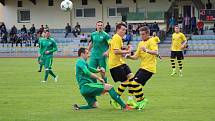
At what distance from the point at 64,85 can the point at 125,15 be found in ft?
118

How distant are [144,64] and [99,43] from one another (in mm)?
4699

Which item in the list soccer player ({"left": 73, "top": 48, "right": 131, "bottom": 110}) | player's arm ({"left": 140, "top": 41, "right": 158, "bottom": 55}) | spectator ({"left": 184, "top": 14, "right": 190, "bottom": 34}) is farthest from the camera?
spectator ({"left": 184, "top": 14, "right": 190, "bottom": 34})

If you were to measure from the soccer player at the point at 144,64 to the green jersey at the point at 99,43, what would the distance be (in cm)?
439

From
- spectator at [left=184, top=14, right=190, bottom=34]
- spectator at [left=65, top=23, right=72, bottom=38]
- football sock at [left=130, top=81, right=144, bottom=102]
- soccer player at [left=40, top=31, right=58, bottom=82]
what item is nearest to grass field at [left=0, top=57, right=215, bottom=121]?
football sock at [left=130, top=81, right=144, bottom=102]

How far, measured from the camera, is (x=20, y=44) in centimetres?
5338

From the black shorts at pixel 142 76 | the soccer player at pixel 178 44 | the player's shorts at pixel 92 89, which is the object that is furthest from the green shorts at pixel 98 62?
the soccer player at pixel 178 44

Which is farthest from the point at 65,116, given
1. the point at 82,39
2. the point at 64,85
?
the point at 82,39

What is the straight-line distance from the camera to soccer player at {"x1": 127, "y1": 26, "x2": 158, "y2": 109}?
1327 centimetres

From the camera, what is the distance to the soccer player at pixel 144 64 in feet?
43.5

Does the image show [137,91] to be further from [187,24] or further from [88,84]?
[187,24]

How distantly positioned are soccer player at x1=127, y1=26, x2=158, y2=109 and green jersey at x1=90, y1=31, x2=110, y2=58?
4.39 metres

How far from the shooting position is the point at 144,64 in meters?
13.6

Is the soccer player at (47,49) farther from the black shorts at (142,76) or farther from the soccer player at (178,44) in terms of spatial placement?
the black shorts at (142,76)

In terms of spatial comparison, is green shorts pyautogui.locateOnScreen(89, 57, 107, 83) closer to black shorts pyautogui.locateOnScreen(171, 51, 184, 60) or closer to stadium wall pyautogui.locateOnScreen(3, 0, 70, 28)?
black shorts pyautogui.locateOnScreen(171, 51, 184, 60)
